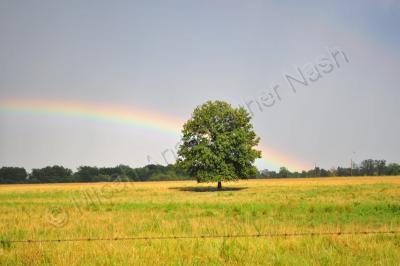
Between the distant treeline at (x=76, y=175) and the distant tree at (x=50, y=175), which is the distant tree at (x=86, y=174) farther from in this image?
the distant tree at (x=50, y=175)

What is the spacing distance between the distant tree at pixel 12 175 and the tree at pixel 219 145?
127 meters

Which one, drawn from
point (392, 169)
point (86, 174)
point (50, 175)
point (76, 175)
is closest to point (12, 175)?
point (50, 175)

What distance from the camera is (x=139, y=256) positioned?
9.10m

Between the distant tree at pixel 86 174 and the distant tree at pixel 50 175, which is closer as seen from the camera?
the distant tree at pixel 50 175

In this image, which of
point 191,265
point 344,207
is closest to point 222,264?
point 191,265

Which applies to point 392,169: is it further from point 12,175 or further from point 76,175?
point 12,175

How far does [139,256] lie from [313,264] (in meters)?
3.84

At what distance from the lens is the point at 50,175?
164 m

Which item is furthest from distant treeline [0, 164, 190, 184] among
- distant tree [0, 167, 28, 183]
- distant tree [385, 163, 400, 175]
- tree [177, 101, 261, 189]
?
tree [177, 101, 261, 189]

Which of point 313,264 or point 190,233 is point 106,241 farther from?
point 313,264

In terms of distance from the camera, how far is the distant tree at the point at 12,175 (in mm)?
160750

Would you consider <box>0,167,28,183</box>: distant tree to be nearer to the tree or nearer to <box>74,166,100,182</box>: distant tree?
<box>74,166,100,182</box>: distant tree

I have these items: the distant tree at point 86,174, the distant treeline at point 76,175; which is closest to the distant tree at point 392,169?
the distant treeline at point 76,175

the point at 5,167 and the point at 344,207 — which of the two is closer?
the point at 344,207
